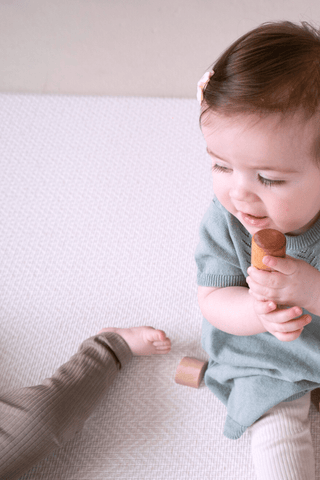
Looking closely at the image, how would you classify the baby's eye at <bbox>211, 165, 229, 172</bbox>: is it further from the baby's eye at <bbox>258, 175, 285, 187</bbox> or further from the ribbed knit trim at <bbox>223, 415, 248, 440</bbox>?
the ribbed knit trim at <bbox>223, 415, 248, 440</bbox>

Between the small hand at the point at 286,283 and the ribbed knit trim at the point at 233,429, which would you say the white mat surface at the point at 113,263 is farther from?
the small hand at the point at 286,283

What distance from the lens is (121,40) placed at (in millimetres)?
1054

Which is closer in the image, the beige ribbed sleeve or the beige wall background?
the beige ribbed sleeve

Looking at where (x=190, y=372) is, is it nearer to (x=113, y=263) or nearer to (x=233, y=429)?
(x=233, y=429)

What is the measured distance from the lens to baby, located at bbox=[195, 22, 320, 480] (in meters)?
0.41

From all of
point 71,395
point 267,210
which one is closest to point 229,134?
point 267,210

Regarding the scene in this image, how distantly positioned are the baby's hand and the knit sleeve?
12 cm

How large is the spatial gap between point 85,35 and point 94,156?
0.90ft

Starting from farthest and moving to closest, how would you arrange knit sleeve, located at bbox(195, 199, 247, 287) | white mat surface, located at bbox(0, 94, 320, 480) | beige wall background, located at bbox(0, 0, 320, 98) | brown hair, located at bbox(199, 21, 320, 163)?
beige wall background, located at bbox(0, 0, 320, 98) → white mat surface, located at bbox(0, 94, 320, 480) → knit sleeve, located at bbox(195, 199, 247, 287) → brown hair, located at bbox(199, 21, 320, 163)

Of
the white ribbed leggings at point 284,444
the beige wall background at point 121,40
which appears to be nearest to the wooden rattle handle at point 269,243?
the white ribbed leggings at point 284,444

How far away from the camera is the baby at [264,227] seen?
0.41m

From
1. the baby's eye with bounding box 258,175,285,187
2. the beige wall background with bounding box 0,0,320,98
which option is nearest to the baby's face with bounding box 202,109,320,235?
the baby's eye with bounding box 258,175,285,187

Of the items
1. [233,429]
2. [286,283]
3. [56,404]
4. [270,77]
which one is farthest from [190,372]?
[270,77]

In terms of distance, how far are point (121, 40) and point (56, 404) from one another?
2.61 ft
